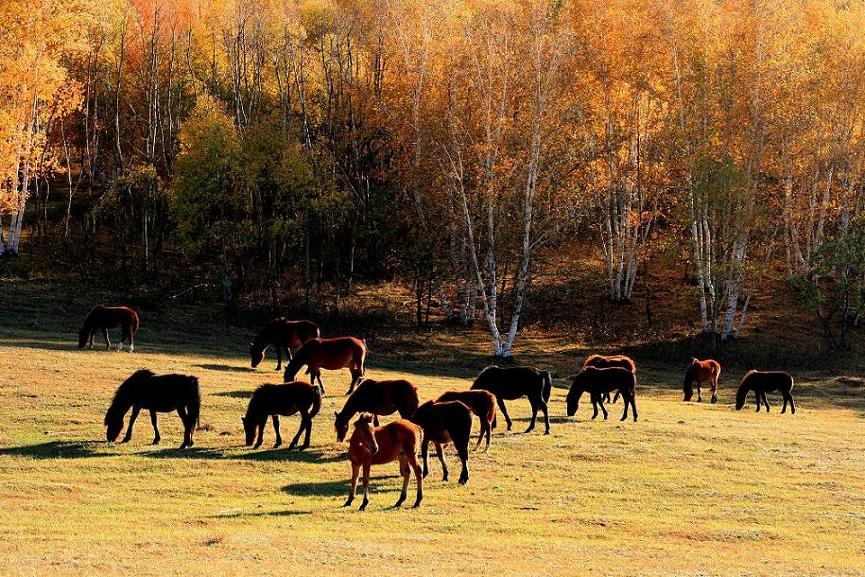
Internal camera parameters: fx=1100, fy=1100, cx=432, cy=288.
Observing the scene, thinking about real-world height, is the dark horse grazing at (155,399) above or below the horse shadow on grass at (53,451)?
above

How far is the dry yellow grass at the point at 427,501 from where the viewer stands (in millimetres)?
14164

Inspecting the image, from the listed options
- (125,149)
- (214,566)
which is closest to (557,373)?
(214,566)

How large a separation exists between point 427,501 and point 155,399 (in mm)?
6476

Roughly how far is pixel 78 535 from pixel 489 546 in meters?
5.53

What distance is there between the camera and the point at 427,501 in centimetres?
1741

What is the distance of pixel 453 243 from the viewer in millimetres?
46938

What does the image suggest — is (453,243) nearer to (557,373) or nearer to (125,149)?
(557,373)

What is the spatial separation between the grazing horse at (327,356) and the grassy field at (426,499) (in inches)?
34.3

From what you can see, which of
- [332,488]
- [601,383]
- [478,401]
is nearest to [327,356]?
[601,383]

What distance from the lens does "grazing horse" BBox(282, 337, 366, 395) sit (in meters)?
26.5

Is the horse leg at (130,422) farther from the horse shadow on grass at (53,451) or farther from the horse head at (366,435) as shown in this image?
the horse head at (366,435)

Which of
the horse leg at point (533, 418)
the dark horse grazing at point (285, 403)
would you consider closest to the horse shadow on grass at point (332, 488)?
the dark horse grazing at point (285, 403)

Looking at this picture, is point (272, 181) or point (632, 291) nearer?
point (272, 181)

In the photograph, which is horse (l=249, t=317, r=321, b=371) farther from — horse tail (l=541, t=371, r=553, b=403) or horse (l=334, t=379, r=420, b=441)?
horse (l=334, t=379, r=420, b=441)
